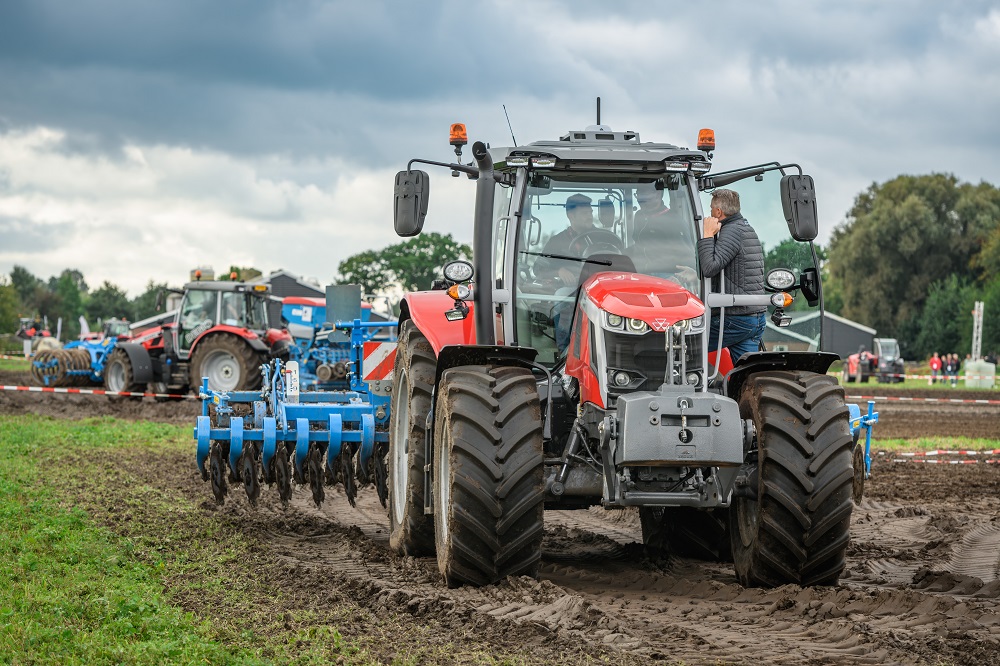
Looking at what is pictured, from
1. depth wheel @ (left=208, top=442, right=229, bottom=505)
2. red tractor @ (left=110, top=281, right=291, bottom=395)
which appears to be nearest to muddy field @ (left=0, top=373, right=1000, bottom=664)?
depth wheel @ (left=208, top=442, right=229, bottom=505)

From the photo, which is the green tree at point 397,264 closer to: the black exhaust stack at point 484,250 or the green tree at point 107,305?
the green tree at point 107,305

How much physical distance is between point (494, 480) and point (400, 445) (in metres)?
2.57

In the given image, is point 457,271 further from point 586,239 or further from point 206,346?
point 206,346

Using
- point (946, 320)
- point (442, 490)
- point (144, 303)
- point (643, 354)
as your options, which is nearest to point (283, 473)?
point (442, 490)

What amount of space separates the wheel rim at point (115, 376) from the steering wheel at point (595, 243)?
19250mm

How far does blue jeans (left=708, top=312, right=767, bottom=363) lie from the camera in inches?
287

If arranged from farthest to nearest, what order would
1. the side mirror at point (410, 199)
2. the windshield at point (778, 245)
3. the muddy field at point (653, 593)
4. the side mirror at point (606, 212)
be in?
1. the side mirror at point (606, 212)
2. the windshield at point (778, 245)
3. the side mirror at point (410, 199)
4. the muddy field at point (653, 593)

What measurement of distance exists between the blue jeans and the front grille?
53 cm

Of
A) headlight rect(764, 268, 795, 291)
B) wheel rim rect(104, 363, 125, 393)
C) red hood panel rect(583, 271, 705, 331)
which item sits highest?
headlight rect(764, 268, 795, 291)

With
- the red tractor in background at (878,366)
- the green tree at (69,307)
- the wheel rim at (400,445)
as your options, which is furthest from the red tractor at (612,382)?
the green tree at (69,307)

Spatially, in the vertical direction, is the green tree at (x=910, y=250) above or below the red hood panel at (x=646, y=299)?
above

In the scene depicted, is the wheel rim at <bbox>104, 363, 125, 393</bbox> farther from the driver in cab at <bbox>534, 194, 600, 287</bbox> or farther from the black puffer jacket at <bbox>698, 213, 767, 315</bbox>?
the black puffer jacket at <bbox>698, 213, 767, 315</bbox>

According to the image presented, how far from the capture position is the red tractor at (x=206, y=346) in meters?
22.2

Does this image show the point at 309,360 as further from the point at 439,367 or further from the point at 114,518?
the point at 439,367
